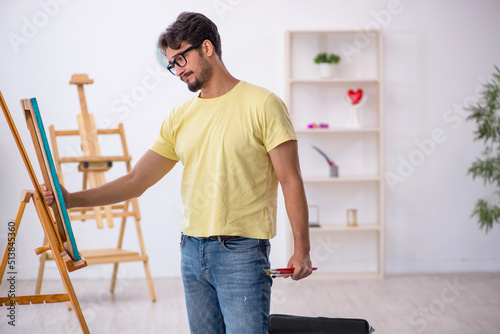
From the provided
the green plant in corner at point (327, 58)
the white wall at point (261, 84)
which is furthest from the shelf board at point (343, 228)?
the green plant in corner at point (327, 58)

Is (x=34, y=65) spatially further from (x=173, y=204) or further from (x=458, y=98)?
(x=458, y=98)

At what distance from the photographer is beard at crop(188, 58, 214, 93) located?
1773 millimetres

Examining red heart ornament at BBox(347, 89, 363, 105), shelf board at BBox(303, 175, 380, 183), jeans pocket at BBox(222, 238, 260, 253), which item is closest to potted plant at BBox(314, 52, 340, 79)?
red heart ornament at BBox(347, 89, 363, 105)

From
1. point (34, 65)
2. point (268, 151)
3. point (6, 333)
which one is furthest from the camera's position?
point (34, 65)

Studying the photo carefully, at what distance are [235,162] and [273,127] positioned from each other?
0.48 ft

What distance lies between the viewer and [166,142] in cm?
192

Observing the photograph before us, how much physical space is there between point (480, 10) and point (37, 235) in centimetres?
416

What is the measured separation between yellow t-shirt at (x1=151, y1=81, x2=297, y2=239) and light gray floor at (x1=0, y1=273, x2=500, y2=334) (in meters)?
2.06

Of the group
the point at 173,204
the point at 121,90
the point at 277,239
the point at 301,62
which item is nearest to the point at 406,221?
the point at 277,239

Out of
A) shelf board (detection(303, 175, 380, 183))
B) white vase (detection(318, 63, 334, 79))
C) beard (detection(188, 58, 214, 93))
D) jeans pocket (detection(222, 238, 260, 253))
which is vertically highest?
beard (detection(188, 58, 214, 93))

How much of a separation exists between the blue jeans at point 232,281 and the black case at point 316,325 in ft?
0.23

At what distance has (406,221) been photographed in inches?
205

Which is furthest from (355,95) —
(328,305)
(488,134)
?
(328,305)

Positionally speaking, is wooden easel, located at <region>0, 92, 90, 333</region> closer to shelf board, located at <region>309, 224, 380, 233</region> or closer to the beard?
the beard
